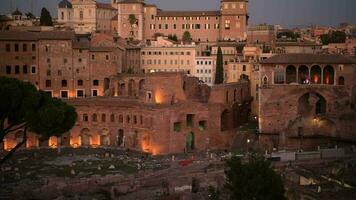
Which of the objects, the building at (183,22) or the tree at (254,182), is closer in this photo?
the tree at (254,182)

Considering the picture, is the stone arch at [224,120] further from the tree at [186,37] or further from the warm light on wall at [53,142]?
the tree at [186,37]

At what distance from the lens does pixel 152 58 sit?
68312mm

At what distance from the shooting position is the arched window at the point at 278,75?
47.2 meters

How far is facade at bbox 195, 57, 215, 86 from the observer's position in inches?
2643

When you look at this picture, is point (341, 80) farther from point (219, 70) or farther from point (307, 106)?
point (219, 70)

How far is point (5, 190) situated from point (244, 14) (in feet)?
153

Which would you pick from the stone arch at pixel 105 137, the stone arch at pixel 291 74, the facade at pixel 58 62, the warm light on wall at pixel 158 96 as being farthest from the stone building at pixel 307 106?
the facade at pixel 58 62

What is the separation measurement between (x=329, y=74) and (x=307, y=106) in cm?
312

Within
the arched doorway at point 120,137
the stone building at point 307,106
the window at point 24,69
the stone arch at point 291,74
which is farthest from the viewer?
the window at point 24,69

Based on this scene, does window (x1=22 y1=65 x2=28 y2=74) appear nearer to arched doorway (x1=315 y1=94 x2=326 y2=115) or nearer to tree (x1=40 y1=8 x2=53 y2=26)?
tree (x1=40 y1=8 x2=53 y2=26)

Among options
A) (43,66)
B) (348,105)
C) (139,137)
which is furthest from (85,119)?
(348,105)

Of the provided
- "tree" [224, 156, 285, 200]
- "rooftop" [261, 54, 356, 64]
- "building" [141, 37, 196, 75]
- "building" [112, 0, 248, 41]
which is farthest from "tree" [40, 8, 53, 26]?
"tree" [224, 156, 285, 200]

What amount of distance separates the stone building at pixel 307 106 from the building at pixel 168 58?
845 inches

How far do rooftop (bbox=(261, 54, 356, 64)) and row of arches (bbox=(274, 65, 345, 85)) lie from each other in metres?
0.45
